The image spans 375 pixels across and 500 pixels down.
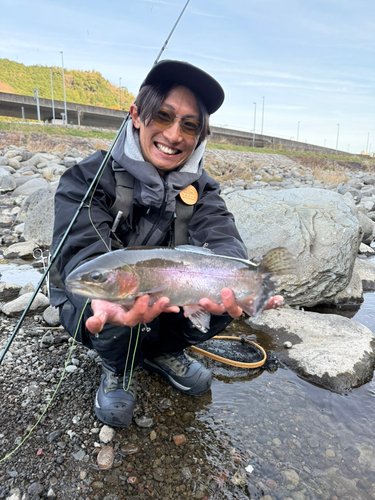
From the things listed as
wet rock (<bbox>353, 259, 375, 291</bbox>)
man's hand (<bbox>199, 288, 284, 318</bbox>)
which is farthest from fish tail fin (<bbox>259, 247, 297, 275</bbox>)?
wet rock (<bbox>353, 259, 375, 291</bbox>)

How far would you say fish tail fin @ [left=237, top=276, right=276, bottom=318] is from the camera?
244 cm

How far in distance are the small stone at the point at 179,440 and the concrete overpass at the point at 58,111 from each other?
141ft

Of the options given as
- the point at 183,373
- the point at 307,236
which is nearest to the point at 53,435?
the point at 183,373

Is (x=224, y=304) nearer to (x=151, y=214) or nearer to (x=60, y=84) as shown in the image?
(x=151, y=214)

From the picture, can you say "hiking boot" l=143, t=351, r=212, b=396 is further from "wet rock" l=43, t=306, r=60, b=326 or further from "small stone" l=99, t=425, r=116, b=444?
"wet rock" l=43, t=306, r=60, b=326

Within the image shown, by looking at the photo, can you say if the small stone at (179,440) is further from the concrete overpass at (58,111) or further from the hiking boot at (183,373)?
the concrete overpass at (58,111)

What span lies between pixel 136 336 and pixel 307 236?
370cm

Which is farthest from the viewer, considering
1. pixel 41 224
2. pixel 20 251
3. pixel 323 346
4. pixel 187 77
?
pixel 41 224

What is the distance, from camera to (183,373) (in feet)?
10.2

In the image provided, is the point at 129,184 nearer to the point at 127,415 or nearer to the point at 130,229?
the point at 130,229

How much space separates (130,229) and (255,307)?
1.25 metres

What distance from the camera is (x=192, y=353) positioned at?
3797mm

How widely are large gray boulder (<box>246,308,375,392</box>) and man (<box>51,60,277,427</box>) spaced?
1084 millimetres

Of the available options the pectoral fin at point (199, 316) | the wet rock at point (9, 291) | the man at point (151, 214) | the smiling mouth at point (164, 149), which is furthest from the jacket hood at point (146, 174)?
the wet rock at point (9, 291)
